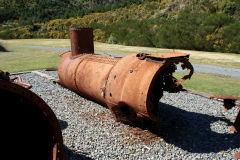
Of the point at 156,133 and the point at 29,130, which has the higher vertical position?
the point at 29,130

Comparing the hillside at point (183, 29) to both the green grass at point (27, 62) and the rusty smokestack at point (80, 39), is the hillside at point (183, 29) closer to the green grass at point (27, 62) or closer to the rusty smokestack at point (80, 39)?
the green grass at point (27, 62)

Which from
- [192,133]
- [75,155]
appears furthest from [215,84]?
[75,155]

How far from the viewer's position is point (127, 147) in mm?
4246

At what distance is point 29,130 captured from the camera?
3223 millimetres

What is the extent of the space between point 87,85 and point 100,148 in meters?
2.24

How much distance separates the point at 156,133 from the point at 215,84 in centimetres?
500

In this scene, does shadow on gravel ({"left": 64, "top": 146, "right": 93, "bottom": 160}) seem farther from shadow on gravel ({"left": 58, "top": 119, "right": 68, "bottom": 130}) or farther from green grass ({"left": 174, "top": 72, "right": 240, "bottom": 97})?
green grass ({"left": 174, "top": 72, "right": 240, "bottom": 97})

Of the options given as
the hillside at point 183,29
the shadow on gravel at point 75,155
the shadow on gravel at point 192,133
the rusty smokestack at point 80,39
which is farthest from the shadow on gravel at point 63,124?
the hillside at point 183,29

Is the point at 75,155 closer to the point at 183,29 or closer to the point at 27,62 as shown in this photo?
the point at 27,62

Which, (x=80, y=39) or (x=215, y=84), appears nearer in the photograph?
(x=80, y=39)

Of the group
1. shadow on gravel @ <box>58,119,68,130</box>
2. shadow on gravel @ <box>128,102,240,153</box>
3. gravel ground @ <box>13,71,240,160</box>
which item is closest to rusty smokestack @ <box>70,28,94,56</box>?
gravel ground @ <box>13,71,240,160</box>

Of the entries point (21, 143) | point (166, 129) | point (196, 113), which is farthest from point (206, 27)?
point (21, 143)

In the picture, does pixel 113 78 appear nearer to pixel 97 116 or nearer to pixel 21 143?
pixel 97 116

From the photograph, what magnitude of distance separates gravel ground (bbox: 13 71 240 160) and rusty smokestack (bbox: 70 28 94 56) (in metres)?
1.89
